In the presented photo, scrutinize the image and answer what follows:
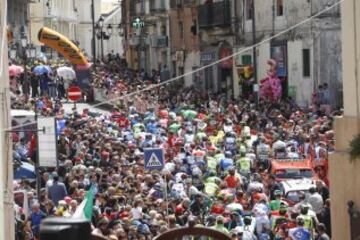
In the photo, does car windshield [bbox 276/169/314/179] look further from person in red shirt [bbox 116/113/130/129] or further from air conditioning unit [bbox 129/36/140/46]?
air conditioning unit [bbox 129/36/140/46]

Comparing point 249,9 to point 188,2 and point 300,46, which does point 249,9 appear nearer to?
point 300,46

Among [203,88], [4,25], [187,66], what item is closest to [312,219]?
[4,25]

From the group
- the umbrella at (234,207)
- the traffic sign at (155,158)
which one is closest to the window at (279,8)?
the traffic sign at (155,158)

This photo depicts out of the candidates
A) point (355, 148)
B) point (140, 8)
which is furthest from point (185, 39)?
point (355, 148)

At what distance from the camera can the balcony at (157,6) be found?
64.2m

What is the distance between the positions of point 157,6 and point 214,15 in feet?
52.8

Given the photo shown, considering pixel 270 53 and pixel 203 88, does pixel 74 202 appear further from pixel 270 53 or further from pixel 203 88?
pixel 203 88

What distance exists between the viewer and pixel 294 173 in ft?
70.6

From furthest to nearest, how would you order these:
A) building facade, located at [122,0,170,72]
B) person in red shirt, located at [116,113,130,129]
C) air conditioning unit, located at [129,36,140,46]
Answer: air conditioning unit, located at [129,36,140,46]
building facade, located at [122,0,170,72]
person in red shirt, located at [116,113,130,129]

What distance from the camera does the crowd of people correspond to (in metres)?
15.8

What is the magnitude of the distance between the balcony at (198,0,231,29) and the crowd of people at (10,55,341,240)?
11.0 metres

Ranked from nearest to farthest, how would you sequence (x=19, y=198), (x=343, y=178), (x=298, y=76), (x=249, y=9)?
(x=343, y=178) → (x=19, y=198) → (x=298, y=76) → (x=249, y=9)

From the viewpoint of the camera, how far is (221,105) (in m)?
37.2

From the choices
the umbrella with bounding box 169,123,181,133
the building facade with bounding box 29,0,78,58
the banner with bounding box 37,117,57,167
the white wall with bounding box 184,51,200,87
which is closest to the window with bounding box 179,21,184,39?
the white wall with bounding box 184,51,200,87
